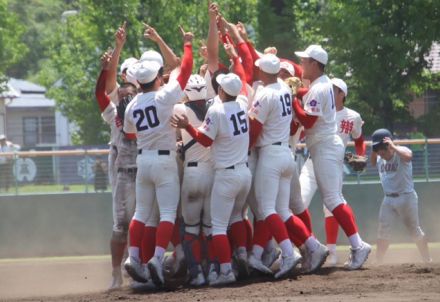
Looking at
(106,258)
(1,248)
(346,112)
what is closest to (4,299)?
(346,112)

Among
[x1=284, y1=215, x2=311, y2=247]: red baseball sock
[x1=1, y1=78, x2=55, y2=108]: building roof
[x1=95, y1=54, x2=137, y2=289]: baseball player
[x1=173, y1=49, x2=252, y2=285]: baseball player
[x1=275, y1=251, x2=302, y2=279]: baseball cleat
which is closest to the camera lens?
[x1=173, y1=49, x2=252, y2=285]: baseball player

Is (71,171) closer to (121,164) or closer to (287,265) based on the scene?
(121,164)

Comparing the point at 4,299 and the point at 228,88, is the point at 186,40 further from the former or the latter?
the point at 4,299

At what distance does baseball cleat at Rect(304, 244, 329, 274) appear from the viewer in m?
12.4

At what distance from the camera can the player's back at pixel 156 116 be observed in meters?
11.9

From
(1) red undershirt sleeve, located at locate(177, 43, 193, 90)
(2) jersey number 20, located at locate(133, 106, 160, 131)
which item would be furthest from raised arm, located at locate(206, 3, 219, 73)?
(2) jersey number 20, located at locate(133, 106, 160, 131)

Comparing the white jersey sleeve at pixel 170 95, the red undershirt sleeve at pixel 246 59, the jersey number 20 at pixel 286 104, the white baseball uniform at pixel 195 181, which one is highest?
the red undershirt sleeve at pixel 246 59

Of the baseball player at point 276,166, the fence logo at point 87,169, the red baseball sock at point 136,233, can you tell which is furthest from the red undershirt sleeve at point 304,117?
the fence logo at point 87,169

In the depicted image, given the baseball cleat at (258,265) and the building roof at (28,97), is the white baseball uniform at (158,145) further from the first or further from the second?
the building roof at (28,97)

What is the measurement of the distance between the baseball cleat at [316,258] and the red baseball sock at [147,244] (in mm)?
1697

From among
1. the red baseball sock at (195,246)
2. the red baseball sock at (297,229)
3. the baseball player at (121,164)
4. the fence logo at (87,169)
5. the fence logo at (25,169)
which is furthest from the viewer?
the fence logo at (87,169)

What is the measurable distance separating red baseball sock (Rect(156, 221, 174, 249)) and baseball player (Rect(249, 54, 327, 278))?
1.02 m

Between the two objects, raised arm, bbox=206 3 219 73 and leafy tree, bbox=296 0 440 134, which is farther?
leafy tree, bbox=296 0 440 134

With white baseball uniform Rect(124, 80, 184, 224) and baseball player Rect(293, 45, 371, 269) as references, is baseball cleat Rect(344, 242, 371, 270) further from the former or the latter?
white baseball uniform Rect(124, 80, 184, 224)
